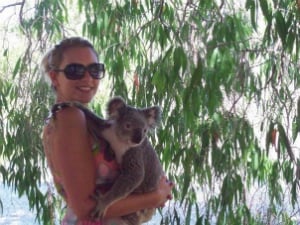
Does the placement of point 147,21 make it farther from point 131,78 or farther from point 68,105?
point 68,105

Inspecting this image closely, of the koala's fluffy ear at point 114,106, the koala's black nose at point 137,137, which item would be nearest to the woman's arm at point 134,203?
the koala's black nose at point 137,137

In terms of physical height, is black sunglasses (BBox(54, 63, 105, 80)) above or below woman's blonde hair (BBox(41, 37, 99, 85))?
below

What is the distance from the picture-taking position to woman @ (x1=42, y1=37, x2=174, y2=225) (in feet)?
3.80

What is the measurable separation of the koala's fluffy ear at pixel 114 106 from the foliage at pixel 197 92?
6.3 inches

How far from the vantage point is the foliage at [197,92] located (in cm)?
156

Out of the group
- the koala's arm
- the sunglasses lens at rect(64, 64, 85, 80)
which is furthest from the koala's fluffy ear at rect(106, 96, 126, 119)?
the sunglasses lens at rect(64, 64, 85, 80)

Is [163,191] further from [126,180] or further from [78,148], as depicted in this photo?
[78,148]

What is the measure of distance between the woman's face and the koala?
0.9 inches

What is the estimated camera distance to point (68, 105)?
1.18 metres

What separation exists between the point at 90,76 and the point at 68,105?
10 centimetres

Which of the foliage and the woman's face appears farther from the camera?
the foliage

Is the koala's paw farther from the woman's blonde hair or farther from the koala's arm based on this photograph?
the woman's blonde hair

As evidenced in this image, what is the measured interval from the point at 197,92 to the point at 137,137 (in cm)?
23

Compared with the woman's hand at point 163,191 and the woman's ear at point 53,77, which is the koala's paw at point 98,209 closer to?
the woman's hand at point 163,191
